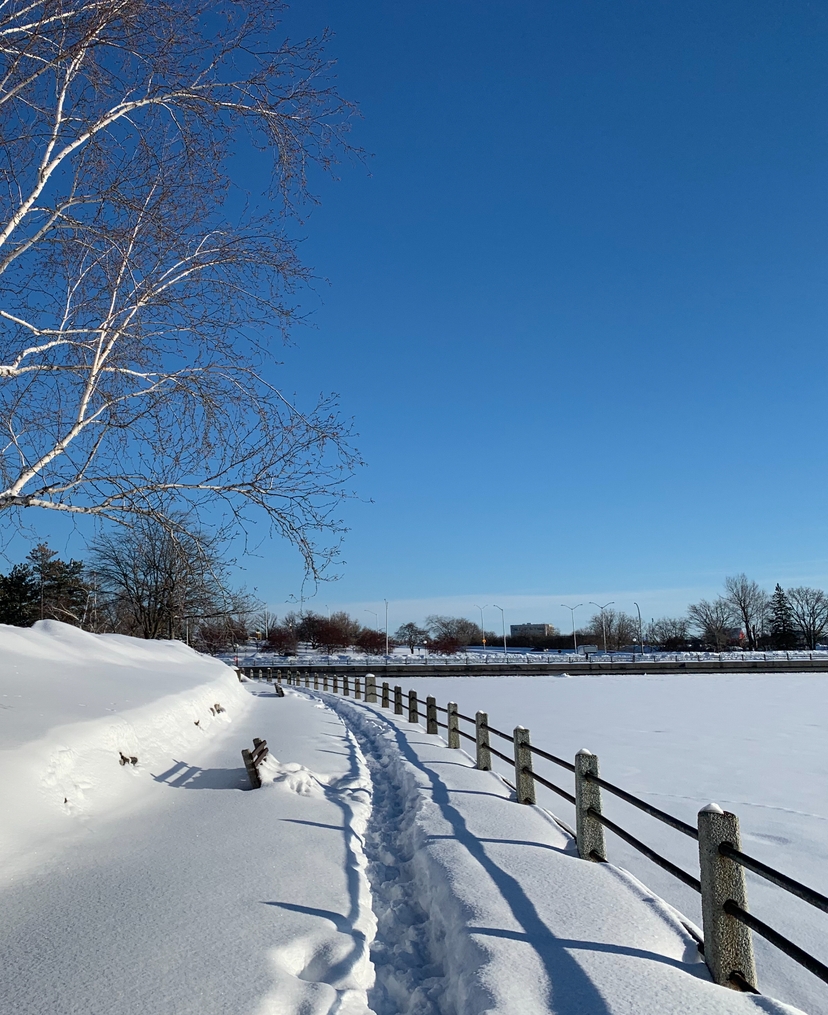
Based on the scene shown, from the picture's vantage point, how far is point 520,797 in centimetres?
812

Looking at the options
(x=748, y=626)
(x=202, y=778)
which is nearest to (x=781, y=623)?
(x=748, y=626)

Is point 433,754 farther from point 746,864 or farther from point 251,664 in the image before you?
point 251,664

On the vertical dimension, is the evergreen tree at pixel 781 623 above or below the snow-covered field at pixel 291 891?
above

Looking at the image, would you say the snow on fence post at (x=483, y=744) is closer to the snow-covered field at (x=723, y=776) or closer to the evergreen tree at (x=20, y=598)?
the snow-covered field at (x=723, y=776)

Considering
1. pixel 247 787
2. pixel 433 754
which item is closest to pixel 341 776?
pixel 247 787

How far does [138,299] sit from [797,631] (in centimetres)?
12987

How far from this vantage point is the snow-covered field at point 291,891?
357 cm

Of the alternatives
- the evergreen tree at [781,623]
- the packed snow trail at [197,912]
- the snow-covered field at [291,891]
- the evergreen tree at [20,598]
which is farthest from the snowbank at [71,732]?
the evergreen tree at [781,623]

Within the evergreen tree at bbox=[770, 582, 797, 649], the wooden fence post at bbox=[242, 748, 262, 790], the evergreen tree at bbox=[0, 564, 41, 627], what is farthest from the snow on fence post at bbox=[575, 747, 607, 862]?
the evergreen tree at bbox=[770, 582, 797, 649]

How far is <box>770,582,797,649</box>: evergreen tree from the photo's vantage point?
115 meters

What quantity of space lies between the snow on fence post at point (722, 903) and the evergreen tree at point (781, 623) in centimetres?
12443

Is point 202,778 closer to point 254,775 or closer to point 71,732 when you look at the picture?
point 254,775

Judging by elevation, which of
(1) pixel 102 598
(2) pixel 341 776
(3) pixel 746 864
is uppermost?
(1) pixel 102 598

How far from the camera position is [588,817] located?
6043 millimetres
